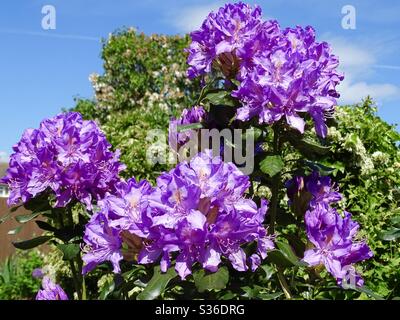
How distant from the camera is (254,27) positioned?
2500 mm

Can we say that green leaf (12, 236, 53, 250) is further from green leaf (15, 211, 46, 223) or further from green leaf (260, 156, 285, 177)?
green leaf (260, 156, 285, 177)

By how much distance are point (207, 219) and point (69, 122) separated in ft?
3.08

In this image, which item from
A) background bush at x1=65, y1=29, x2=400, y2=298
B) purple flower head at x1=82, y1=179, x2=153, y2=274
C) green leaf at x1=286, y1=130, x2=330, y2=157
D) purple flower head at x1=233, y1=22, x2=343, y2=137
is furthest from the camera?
background bush at x1=65, y1=29, x2=400, y2=298

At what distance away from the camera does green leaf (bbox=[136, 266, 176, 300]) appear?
1977 mm

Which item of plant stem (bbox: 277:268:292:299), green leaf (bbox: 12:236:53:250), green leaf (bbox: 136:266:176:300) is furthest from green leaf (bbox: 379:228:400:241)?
green leaf (bbox: 12:236:53:250)

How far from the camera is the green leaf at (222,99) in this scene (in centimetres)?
247

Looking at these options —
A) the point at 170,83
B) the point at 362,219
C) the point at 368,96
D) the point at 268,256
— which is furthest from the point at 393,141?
the point at 170,83

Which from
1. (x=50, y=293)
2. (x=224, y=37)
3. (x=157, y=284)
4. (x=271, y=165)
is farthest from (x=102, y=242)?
(x=224, y=37)

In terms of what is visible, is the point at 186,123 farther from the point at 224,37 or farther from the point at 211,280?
the point at 211,280

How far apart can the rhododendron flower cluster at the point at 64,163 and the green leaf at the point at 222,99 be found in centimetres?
53

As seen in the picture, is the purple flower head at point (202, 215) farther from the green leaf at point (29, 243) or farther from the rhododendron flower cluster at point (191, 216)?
the green leaf at point (29, 243)

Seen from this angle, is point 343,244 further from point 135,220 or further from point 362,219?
point 362,219

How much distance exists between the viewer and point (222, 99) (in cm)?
249

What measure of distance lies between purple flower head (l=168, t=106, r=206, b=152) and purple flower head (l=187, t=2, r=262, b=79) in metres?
0.18
